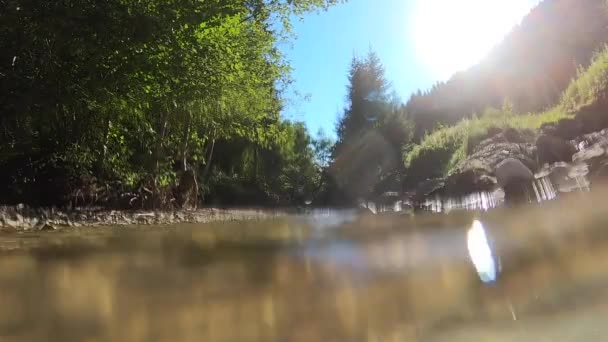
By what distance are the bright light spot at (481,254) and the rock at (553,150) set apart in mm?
6909

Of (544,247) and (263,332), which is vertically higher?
(544,247)

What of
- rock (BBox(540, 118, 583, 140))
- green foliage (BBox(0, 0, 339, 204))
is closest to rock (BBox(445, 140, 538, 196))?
rock (BBox(540, 118, 583, 140))

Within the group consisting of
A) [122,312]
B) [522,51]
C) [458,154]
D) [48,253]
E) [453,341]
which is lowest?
[453,341]

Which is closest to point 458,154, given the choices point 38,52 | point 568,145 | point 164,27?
point 568,145

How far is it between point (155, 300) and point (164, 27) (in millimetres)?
7168

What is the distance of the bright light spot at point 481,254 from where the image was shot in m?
3.38

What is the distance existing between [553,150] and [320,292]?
34.8ft

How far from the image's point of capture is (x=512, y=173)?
1033 cm

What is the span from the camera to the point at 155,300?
9.89 feet

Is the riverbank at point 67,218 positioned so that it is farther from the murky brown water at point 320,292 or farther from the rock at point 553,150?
the rock at point 553,150

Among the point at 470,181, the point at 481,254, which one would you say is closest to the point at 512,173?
the point at 470,181

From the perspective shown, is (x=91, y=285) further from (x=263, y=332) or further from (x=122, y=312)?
(x=263, y=332)

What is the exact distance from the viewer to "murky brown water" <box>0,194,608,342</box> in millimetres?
2449

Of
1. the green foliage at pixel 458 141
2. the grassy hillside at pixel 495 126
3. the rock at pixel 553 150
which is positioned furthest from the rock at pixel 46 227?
the green foliage at pixel 458 141
